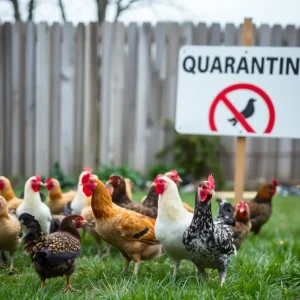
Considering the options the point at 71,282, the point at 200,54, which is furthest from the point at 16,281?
the point at 200,54

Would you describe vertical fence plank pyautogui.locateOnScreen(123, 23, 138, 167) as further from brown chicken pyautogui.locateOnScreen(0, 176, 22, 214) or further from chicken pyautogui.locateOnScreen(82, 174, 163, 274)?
chicken pyautogui.locateOnScreen(82, 174, 163, 274)

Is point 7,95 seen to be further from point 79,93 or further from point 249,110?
point 249,110

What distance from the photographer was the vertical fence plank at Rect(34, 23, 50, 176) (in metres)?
8.64

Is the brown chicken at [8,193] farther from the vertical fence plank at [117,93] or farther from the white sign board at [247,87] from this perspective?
the vertical fence plank at [117,93]

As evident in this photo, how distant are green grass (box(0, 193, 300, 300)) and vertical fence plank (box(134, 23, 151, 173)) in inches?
153

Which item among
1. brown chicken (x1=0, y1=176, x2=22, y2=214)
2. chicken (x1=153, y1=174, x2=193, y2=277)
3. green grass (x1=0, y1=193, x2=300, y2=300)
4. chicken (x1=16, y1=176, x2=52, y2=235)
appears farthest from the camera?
brown chicken (x1=0, y1=176, x2=22, y2=214)

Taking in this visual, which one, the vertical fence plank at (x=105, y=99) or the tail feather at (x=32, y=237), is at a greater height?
the vertical fence plank at (x=105, y=99)

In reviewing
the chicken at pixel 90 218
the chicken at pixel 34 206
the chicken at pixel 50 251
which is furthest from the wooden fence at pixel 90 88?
the chicken at pixel 50 251

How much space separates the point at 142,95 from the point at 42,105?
68.5 inches

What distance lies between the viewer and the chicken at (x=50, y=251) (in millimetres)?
3496

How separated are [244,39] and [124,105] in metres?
3.80

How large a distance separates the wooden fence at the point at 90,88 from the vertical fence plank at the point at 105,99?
2cm

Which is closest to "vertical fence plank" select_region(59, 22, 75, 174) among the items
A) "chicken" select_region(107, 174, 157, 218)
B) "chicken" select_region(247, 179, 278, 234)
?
"chicken" select_region(247, 179, 278, 234)

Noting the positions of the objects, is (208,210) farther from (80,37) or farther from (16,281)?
(80,37)
